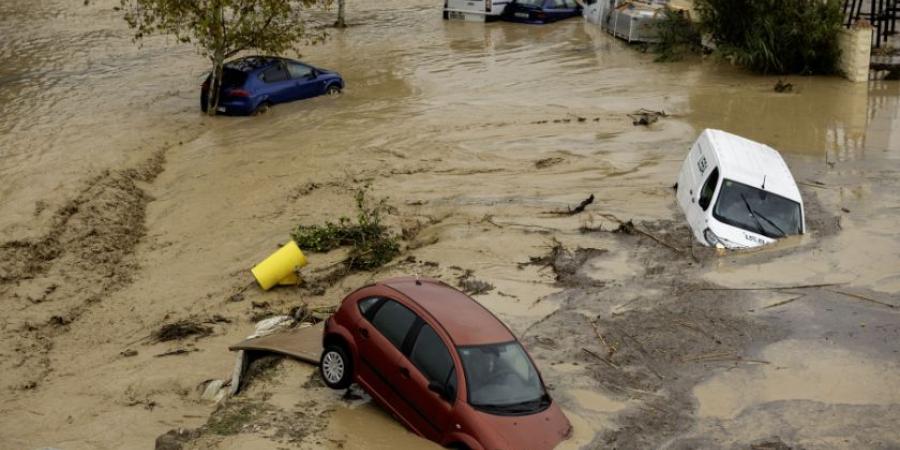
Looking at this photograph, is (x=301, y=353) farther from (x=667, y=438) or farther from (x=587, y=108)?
(x=587, y=108)

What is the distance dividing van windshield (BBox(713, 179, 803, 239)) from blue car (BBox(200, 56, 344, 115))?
12237 millimetres

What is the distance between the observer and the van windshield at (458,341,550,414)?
9445 millimetres

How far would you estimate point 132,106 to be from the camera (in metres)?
25.3

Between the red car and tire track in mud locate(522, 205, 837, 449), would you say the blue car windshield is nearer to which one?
tire track in mud locate(522, 205, 837, 449)

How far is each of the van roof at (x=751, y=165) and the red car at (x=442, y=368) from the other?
638 cm

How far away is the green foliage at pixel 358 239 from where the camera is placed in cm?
1518

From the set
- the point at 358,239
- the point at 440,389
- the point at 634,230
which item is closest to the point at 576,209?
the point at 634,230

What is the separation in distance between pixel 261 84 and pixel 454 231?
9.73 m

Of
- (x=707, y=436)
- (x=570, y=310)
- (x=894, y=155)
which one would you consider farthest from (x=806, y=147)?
(x=707, y=436)

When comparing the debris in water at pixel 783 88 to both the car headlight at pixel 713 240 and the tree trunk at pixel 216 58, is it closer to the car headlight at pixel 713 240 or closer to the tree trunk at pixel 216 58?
the car headlight at pixel 713 240

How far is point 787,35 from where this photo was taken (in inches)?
1080

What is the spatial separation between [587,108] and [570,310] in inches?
490

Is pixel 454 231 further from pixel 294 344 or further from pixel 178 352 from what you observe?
pixel 294 344

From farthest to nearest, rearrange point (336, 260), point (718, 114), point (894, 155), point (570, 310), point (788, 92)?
point (788, 92) → point (718, 114) → point (894, 155) → point (336, 260) → point (570, 310)
